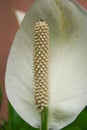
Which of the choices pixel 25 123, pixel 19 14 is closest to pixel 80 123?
pixel 25 123

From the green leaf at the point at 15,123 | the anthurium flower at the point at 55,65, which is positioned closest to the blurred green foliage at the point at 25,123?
the green leaf at the point at 15,123

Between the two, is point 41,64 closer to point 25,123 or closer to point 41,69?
point 41,69

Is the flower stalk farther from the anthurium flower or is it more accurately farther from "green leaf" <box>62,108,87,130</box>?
"green leaf" <box>62,108,87,130</box>

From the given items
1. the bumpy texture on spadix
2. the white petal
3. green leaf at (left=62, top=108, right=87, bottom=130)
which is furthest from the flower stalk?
the white petal

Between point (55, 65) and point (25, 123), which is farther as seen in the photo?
point (25, 123)

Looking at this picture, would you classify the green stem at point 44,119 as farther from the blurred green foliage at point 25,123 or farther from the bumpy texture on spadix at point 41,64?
the blurred green foliage at point 25,123
